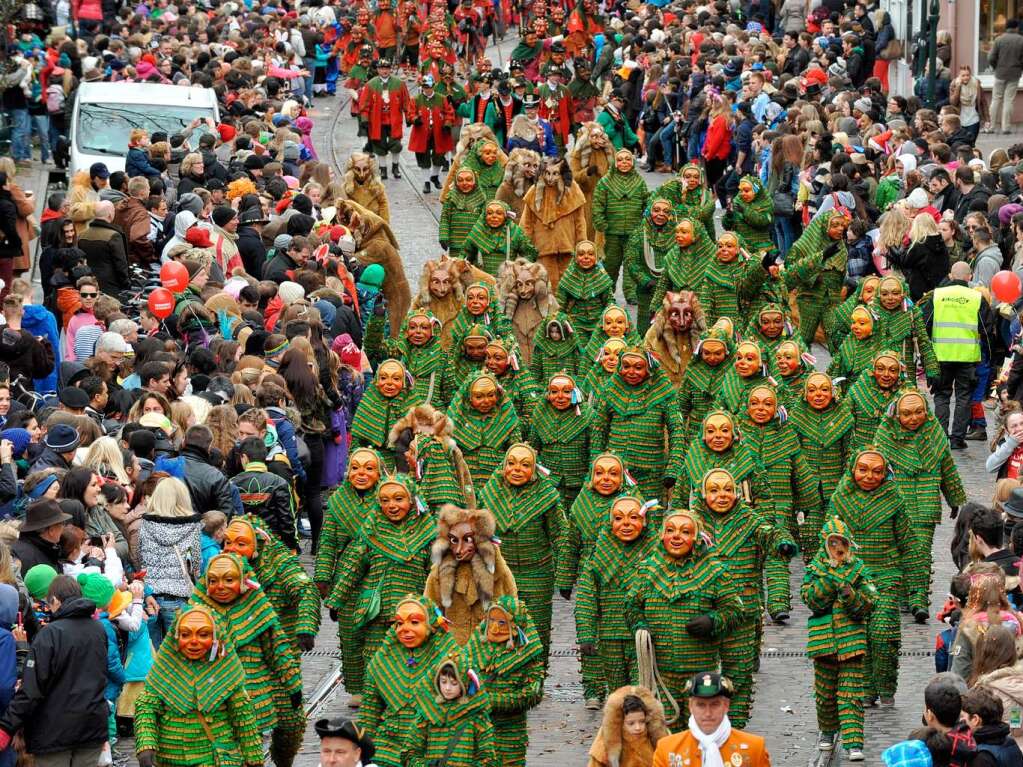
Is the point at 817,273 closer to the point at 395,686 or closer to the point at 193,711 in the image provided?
the point at 395,686

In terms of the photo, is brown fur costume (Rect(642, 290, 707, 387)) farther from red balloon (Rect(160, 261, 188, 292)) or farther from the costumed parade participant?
red balloon (Rect(160, 261, 188, 292))

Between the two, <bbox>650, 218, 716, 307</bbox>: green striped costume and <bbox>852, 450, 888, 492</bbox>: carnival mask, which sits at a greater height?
<bbox>852, 450, 888, 492</bbox>: carnival mask

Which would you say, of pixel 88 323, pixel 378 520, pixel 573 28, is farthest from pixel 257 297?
pixel 573 28

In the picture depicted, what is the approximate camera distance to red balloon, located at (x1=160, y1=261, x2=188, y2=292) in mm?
19062

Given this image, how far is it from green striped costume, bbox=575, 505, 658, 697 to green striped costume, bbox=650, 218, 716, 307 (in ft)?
26.7

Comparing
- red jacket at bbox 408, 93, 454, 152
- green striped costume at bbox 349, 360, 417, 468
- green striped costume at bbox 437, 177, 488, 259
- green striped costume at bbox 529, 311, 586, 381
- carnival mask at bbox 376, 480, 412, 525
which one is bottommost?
red jacket at bbox 408, 93, 454, 152

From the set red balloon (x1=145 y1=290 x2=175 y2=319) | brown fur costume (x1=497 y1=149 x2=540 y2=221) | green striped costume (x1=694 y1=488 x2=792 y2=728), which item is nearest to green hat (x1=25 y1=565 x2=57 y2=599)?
green striped costume (x1=694 y1=488 x2=792 y2=728)

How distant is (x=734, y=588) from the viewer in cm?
1389

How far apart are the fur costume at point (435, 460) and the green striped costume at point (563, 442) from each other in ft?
2.57

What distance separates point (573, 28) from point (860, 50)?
22.2 feet

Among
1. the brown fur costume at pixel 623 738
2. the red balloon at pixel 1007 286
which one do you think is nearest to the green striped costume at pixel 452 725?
the brown fur costume at pixel 623 738

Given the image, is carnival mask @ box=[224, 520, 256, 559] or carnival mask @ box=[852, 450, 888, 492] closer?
carnival mask @ box=[224, 520, 256, 559]

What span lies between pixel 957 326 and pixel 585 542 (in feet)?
20.5

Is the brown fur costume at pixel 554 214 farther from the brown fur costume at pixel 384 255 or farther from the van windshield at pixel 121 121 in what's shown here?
the van windshield at pixel 121 121
